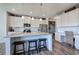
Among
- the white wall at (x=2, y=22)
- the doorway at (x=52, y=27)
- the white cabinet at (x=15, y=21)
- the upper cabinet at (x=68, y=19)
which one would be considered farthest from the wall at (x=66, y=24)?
the white wall at (x=2, y=22)

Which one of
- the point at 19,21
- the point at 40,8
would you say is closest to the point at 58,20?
the point at 40,8

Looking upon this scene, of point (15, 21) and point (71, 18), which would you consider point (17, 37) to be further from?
point (71, 18)

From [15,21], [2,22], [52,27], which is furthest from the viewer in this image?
[52,27]

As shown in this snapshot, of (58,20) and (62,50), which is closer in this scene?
(62,50)

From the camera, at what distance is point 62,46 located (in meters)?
2.68

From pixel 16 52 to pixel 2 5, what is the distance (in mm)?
1363

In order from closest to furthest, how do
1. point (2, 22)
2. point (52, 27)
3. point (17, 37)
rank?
point (2, 22) < point (52, 27) < point (17, 37)

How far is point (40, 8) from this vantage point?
8.29 feet

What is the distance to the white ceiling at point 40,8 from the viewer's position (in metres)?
2.41

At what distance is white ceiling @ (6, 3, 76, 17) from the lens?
2406 mm

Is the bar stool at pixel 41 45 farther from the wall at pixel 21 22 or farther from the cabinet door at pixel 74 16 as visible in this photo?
the cabinet door at pixel 74 16
